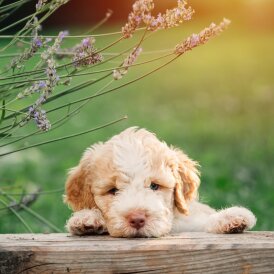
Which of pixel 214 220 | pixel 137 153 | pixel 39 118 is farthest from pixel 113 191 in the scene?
pixel 39 118

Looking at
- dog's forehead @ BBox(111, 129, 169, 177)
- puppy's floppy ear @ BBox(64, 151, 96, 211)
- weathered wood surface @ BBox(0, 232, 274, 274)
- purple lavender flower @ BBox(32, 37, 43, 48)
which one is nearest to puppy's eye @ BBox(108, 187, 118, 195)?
dog's forehead @ BBox(111, 129, 169, 177)

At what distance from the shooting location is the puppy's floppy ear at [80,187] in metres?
4.71

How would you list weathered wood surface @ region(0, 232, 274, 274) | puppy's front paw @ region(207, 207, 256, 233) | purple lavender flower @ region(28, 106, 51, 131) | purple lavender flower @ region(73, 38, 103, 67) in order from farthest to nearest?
puppy's front paw @ region(207, 207, 256, 233) < purple lavender flower @ region(73, 38, 103, 67) < purple lavender flower @ region(28, 106, 51, 131) < weathered wood surface @ region(0, 232, 274, 274)

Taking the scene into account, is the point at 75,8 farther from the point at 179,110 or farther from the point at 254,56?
the point at 179,110

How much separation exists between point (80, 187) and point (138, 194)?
553 mm

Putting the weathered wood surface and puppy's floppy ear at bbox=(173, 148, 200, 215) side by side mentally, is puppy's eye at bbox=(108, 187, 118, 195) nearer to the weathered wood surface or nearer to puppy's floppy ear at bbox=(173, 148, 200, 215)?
puppy's floppy ear at bbox=(173, 148, 200, 215)

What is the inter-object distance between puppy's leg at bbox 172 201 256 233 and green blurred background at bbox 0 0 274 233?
828 millimetres

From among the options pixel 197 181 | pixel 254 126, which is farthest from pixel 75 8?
pixel 197 181

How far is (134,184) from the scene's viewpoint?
441 cm

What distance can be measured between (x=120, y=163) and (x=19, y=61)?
0.82 meters

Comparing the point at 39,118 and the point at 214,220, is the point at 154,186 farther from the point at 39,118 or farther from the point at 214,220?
the point at 39,118

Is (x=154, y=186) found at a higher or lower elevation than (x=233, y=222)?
higher

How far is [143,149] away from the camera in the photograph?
4547 millimetres

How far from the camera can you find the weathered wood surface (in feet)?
12.0
